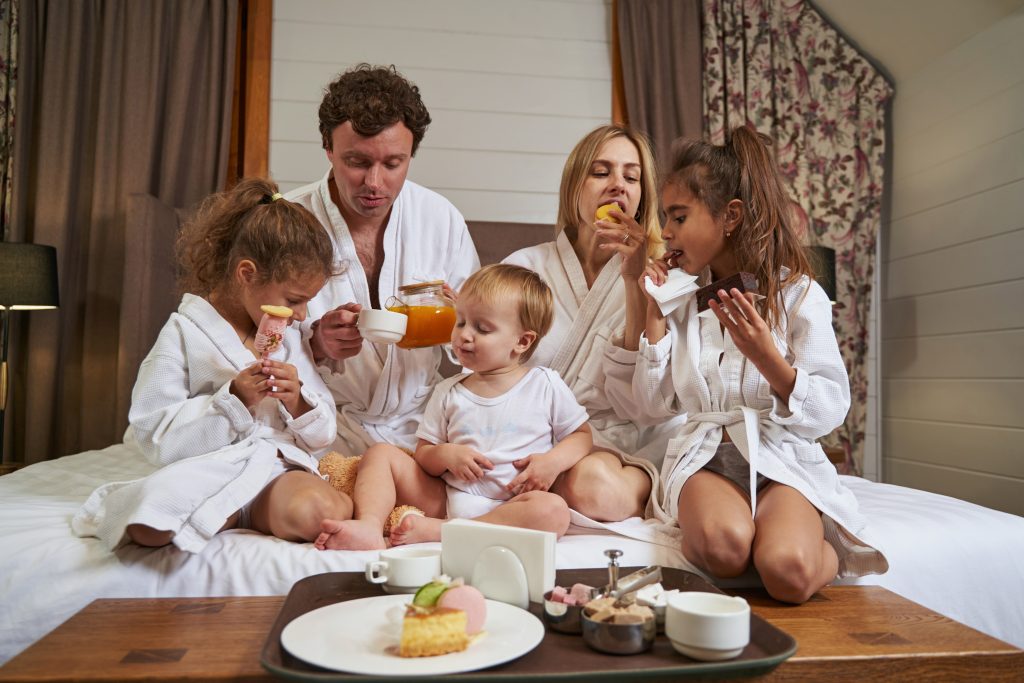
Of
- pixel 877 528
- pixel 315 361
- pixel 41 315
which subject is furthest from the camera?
pixel 41 315

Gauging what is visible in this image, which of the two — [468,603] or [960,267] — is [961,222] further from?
[468,603]

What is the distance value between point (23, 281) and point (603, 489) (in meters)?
2.32

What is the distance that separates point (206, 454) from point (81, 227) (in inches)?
89.7

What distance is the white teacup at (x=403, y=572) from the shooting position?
118 cm

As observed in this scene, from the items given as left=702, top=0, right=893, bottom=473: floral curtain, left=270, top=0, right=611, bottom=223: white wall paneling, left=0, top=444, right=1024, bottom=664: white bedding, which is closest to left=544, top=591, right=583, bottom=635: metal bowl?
left=0, top=444, right=1024, bottom=664: white bedding

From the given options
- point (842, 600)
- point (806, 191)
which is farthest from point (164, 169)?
point (842, 600)

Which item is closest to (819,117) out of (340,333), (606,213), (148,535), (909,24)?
(909,24)

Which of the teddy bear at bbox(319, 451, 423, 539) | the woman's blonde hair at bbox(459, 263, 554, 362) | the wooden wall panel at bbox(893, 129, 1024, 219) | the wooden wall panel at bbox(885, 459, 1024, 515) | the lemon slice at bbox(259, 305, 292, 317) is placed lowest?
the wooden wall panel at bbox(885, 459, 1024, 515)

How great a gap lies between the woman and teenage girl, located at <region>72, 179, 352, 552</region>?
61cm

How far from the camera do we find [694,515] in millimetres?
1474

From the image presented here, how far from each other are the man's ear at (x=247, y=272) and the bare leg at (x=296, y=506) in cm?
44

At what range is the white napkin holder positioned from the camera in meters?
1.13

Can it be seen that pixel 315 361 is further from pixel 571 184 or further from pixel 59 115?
pixel 59 115

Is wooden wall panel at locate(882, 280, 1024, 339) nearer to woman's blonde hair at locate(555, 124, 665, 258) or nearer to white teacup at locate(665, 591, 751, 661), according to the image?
woman's blonde hair at locate(555, 124, 665, 258)
